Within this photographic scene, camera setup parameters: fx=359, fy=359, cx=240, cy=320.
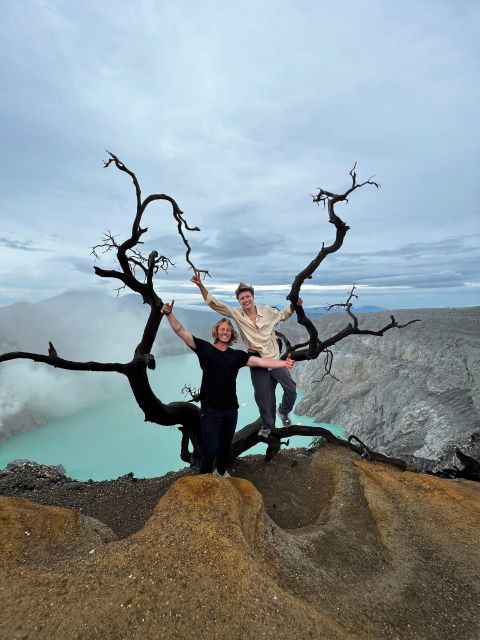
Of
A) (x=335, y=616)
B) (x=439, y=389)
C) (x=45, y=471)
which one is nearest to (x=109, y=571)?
(x=335, y=616)

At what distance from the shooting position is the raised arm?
7.46 m

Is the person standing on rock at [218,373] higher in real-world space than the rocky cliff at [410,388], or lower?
higher

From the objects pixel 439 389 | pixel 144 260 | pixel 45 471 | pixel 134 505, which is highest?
pixel 144 260

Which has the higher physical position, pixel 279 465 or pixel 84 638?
pixel 84 638

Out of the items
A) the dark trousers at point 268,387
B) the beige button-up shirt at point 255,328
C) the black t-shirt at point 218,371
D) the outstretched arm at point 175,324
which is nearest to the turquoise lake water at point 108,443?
the dark trousers at point 268,387

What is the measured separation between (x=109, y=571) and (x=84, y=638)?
0.81m

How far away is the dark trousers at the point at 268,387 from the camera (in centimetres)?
844

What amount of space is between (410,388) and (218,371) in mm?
57561

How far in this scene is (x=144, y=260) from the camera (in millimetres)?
8344

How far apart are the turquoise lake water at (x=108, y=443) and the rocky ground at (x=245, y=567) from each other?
57.7 meters

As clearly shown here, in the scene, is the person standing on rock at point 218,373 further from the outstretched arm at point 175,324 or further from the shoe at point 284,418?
the shoe at point 284,418

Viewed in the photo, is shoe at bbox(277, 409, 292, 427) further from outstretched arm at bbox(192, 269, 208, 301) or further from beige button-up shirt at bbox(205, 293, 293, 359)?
outstretched arm at bbox(192, 269, 208, 301)

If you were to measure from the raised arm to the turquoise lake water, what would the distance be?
58180mm

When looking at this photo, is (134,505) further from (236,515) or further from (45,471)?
(45,471)
